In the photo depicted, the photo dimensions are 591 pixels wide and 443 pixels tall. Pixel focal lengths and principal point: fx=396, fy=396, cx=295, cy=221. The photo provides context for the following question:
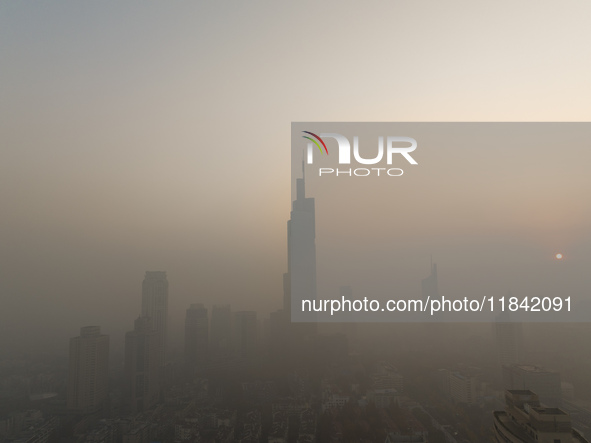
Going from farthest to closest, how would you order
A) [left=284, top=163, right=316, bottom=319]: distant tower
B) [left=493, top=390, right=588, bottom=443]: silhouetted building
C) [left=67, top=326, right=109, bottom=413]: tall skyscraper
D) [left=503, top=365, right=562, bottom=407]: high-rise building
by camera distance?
1. [left=67, top=326, right=109, bottom=413]: tall skyscraper
2. [left=503, top=365, right=562, bottom=407]: high-rise building
3. [left=284, top=163, right=316, bottom=319]: distant tower
4. [left=493, top=390, right=588, bottom=443]: silhouetted building

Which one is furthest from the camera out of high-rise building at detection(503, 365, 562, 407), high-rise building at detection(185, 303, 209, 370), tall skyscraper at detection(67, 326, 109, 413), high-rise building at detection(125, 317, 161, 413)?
high-rise building at detection(185, 303, 209, 370)

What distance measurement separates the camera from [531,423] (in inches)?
84.3

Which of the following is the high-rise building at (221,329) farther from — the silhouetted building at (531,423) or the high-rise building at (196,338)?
the silhouetted building at (531,423)

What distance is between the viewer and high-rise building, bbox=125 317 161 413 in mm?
4188

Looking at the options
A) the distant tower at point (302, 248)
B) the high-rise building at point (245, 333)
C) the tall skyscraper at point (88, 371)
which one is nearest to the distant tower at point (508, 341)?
the distant tower at point (302, 248)

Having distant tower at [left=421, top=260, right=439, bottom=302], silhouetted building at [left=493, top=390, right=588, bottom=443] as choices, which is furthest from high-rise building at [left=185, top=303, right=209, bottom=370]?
silhouetted building at [left=493, top=390, right=588, bottom=443]

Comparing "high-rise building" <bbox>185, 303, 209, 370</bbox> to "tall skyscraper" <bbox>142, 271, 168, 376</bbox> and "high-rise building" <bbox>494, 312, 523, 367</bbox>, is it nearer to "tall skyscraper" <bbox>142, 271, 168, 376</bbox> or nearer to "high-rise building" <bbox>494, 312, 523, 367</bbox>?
"tall skyscraper" <bbox>142, 271, 168, 376</bbox>

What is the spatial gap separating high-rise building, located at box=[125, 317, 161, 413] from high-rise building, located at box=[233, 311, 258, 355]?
3.16ft

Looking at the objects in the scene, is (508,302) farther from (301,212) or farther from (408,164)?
(301,212)

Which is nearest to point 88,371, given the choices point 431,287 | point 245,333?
point 245,333

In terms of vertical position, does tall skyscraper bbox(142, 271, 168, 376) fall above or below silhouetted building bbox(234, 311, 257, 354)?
above

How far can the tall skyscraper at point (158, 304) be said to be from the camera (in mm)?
4410

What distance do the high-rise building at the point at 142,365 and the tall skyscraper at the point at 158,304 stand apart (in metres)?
0.04

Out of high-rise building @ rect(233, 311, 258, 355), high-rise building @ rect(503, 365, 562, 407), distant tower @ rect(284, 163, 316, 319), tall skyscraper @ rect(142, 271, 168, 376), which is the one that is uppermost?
distant tower @ rect(284, 163, 316, 319)
